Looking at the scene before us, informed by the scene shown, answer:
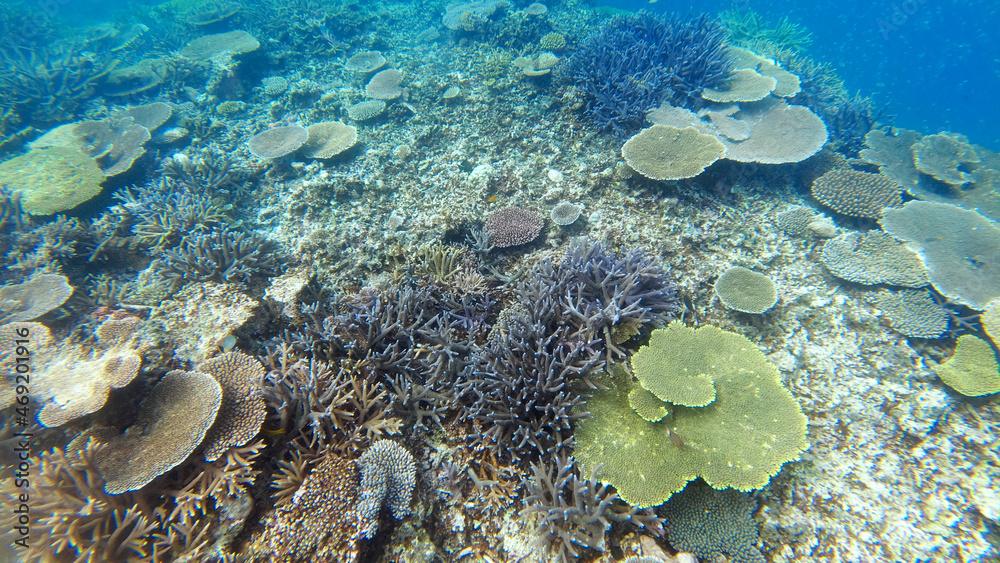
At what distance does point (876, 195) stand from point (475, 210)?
5.88 meters

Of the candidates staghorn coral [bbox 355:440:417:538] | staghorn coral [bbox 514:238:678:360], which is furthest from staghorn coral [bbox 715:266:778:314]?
staghorn coral [bbox 355:440:417:538]

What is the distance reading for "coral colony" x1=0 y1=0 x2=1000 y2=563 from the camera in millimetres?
2547

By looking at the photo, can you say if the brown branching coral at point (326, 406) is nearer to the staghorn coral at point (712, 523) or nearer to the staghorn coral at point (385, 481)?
the staghorn coral at point (385, 481)

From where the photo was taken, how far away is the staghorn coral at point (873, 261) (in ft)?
14.1

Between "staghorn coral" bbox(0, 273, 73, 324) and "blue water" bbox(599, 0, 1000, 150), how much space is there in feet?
124

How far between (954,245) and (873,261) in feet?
3.21

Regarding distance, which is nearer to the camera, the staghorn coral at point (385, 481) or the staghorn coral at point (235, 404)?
the staghorn coral at point (385, 481)

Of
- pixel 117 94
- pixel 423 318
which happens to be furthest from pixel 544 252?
pixel 117 94

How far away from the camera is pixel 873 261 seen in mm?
4473

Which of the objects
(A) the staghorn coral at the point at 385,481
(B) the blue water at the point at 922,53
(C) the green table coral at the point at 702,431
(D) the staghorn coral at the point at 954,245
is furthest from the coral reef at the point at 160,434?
(B) the blue water at the point at 922,53

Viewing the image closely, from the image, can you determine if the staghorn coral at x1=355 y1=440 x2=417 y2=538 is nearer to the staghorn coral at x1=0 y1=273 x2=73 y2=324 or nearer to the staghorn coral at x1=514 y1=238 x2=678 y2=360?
the staghorn coral at x1=514 y1=238 x2=678 y2=360

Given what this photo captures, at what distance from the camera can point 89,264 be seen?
15.9 feet

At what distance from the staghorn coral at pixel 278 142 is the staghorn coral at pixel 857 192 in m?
8.44

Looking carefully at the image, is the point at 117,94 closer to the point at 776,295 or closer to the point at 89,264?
the point at 89,264
